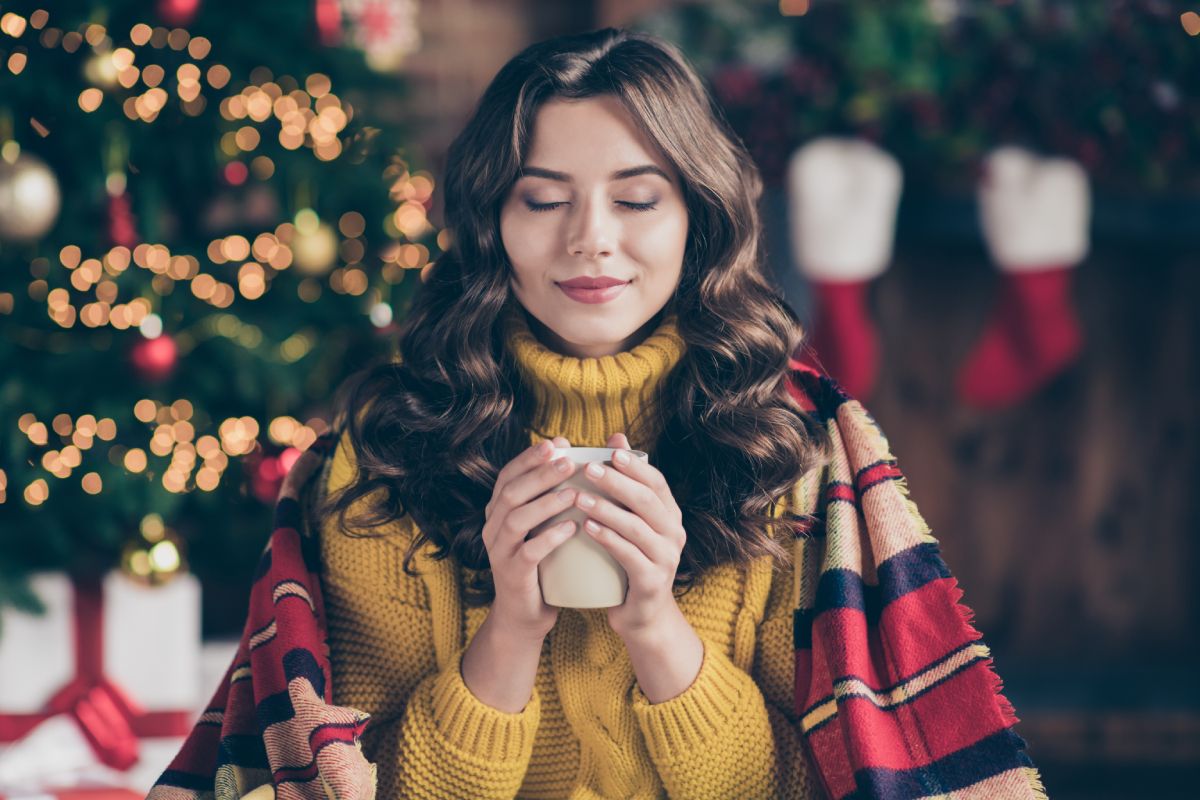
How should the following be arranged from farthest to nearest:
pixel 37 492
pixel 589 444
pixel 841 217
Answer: pixel 841 217 → pixel 37 492 → pixel 589 444

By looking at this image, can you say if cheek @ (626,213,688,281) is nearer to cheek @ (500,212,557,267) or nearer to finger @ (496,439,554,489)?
cheek @ (500,212,557,267)

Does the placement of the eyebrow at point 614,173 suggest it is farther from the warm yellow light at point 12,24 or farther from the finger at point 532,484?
the warm yellow light at point 12,24

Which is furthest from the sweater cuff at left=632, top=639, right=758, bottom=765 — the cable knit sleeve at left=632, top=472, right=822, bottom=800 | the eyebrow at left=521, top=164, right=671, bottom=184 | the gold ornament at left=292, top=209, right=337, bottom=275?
the gold ornament at left=292, top=209, right=337, bottom=275

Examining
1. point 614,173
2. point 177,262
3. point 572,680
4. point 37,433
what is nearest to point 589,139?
point 614,173

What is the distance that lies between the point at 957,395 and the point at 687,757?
1.78 metres

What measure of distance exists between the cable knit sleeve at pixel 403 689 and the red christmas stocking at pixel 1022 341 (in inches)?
62.4

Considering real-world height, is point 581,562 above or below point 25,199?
below

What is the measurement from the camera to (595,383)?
3.63 ft

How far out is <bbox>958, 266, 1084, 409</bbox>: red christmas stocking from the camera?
91.4 inches

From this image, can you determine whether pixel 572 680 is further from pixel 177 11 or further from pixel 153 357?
pixel 177 11

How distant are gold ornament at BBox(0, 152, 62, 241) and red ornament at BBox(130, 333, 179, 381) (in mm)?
229

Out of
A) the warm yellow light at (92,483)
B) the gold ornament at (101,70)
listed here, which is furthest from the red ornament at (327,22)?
the warm yellow light at (92,483)

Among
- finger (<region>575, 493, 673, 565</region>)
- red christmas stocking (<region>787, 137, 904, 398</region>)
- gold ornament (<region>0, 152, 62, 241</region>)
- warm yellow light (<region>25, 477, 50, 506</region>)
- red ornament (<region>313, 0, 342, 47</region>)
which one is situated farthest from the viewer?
red christmas stocking (<region>787, 137, 904, 398</region>)

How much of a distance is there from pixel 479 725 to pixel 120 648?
1.09m
